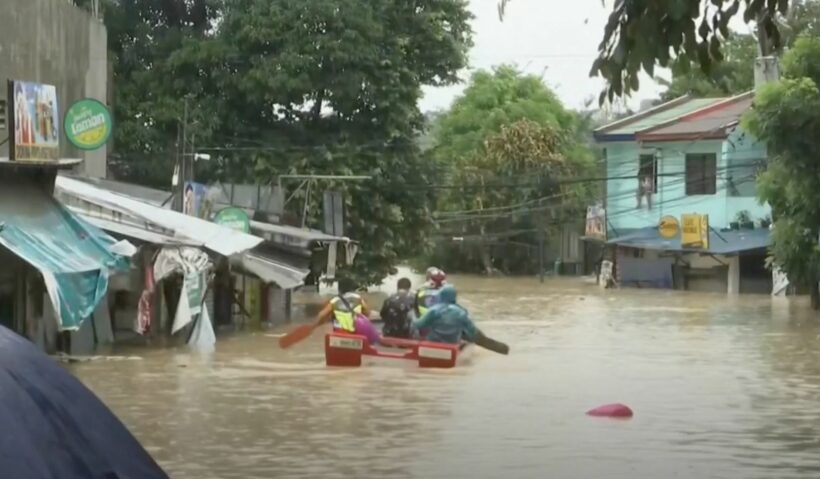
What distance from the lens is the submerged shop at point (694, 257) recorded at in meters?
49.1

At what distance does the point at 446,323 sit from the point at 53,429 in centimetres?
1534

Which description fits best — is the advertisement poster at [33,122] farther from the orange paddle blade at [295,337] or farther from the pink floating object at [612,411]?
the pink floating object at [612,411]

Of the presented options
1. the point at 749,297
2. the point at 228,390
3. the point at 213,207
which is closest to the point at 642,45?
the point at 228,390

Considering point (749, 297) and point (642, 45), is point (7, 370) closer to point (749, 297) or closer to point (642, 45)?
point (642, 45)

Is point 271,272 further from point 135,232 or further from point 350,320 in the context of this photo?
point 350,320

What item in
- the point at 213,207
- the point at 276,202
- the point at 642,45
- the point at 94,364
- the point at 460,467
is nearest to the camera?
the point at 642,45

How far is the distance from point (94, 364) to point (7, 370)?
15.7 m

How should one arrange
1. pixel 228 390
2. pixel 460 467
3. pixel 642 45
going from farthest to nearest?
pixel 228 390
pixel 460 467
pixel 642 45

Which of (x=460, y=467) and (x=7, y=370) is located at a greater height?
(x=7, y=370)

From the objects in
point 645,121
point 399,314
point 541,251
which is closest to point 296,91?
point 399,314

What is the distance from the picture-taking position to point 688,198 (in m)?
51.8

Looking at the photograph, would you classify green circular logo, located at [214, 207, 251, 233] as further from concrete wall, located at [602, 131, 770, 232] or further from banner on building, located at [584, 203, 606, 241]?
banner on building, located at [584, 203, 606, 241]

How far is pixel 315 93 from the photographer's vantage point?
119 ft

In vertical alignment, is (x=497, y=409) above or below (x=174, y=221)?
below
